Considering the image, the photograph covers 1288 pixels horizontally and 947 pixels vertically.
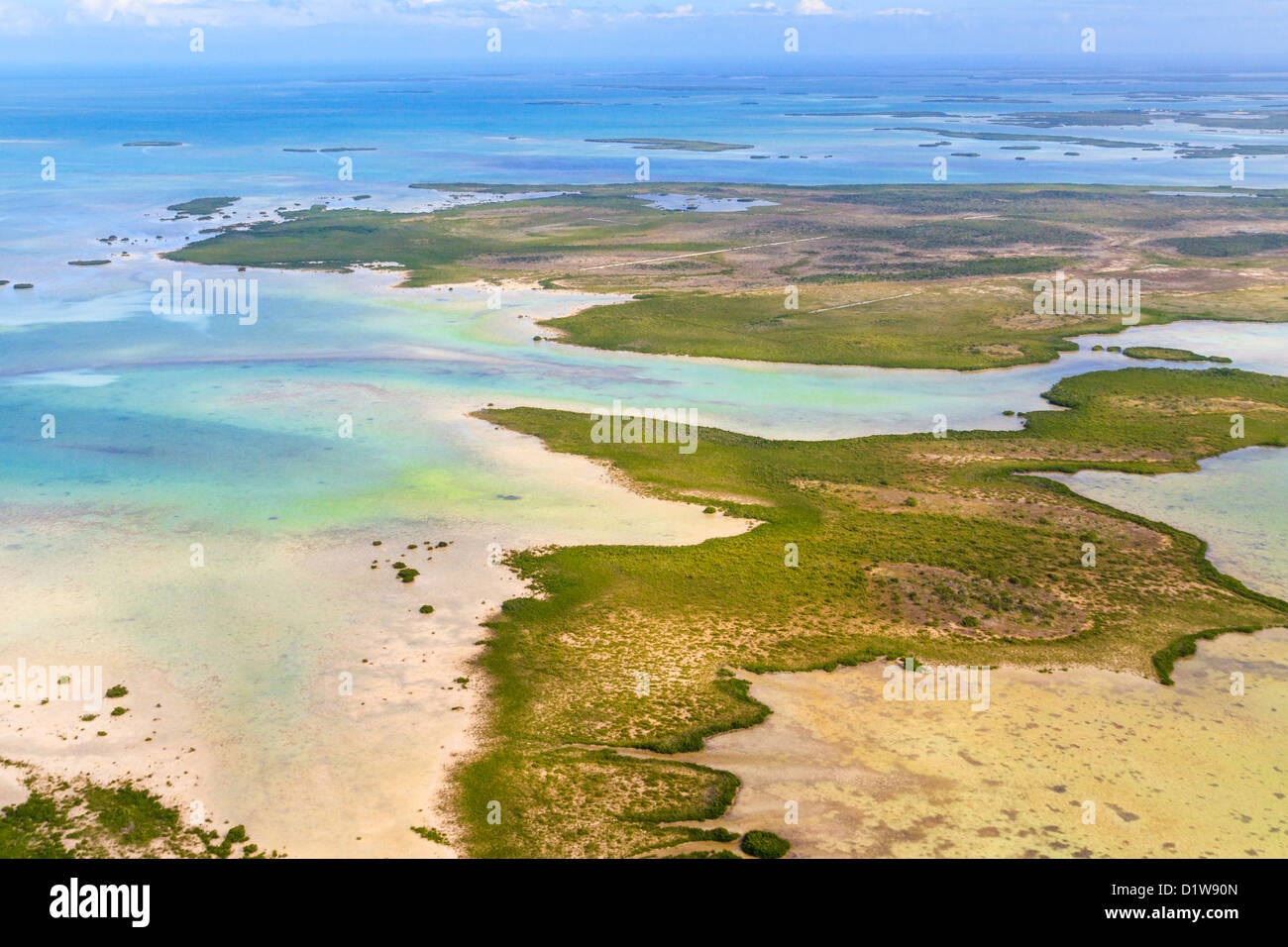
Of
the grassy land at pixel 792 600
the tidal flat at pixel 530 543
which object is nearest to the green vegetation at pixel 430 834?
the tidal flat at pixel 530 543

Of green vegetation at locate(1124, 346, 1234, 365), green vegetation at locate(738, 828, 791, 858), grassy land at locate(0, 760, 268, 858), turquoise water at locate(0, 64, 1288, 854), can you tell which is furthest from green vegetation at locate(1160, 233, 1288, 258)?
grassy land at locate(0, 760, 268, 858)

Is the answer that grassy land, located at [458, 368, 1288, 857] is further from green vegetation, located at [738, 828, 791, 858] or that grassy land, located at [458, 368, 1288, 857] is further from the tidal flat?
green vegetation, located at [738, 828, 791, 858]

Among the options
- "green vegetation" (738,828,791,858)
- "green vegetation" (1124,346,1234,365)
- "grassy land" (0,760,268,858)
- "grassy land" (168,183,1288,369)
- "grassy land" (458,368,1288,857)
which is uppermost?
"grassy land" (168,183,1288,369)

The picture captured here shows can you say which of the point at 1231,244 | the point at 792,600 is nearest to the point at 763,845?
the point at 792,600

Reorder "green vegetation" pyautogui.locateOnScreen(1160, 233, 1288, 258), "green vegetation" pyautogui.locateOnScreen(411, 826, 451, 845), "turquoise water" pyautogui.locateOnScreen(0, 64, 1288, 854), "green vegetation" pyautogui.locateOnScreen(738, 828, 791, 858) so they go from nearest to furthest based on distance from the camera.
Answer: "green vegetation" pyautogui.locateOnScreen(738, 828, 791, 858)
"green vegetation" pyautogui.locateOnScreen(411, 826, 451, 845)
"turquoise water" pyautogui.locateOnScreen(0, 64, 1288, 854)
"green vegetation" pyautogui.locateOnScreen(1160, 233, 1288, 258)

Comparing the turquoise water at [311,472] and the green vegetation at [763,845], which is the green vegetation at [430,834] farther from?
the green vegetation at [763,845]

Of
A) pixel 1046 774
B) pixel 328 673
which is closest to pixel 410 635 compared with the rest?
pixel 328 673
